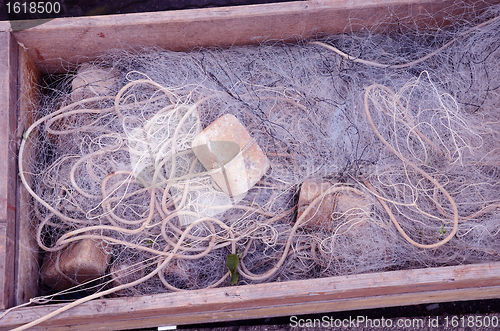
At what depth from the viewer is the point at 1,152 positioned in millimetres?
2016

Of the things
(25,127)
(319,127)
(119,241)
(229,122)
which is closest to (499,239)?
(319,127)

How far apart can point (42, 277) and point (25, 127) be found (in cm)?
88

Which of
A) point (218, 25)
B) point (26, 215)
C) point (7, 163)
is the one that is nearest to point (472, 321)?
point (218, 25)

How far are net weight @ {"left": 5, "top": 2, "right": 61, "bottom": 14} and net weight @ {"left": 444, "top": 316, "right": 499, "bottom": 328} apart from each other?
13.2 ft

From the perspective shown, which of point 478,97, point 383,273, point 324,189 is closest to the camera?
point 383,273

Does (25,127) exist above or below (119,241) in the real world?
above

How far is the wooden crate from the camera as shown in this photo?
6.36 ft

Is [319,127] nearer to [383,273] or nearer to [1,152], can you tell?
[383,273]

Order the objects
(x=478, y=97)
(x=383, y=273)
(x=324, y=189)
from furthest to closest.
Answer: (x=478, y=97)
(x=324, y=189)
(x=383, y=273)

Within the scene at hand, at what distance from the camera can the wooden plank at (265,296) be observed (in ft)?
6.29

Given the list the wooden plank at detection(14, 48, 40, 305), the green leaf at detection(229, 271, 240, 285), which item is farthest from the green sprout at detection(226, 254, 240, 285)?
the wooden plank at detection(14, 48, 40, 305)

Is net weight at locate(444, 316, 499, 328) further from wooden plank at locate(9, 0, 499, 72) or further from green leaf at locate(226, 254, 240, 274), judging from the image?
wooden plank at locate(9, 0, 499, 72)

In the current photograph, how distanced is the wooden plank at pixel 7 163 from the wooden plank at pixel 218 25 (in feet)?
0.59

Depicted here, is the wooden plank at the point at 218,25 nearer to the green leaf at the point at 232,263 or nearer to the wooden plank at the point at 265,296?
the green leaf at the point at 232,263
